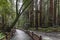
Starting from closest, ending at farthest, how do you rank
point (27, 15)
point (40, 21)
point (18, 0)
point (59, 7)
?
1. point (18, 0)
2. point (59, 7)
3. point (40, 21)
4. point (27, 15)

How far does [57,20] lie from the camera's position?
100 feet

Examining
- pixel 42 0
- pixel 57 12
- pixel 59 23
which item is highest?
pixel 42 0

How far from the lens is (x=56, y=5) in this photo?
105 feet

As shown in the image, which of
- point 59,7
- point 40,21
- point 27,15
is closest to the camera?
point 59,7

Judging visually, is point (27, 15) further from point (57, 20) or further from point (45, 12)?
point (57, 20)

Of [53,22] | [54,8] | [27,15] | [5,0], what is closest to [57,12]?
[54,8]

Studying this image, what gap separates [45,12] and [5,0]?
21.1 meters

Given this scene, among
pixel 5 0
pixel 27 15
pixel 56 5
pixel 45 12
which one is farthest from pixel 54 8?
pixel 27 15

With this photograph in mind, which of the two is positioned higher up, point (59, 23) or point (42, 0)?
point (42, 0)

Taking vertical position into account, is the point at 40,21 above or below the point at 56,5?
below

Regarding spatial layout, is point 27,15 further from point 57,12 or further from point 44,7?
point 57,12

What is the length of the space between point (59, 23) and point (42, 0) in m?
13.0

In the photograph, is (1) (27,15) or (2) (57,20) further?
(1) (27,15)

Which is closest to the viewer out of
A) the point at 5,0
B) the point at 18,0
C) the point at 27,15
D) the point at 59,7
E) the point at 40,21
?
the point at 5,0
